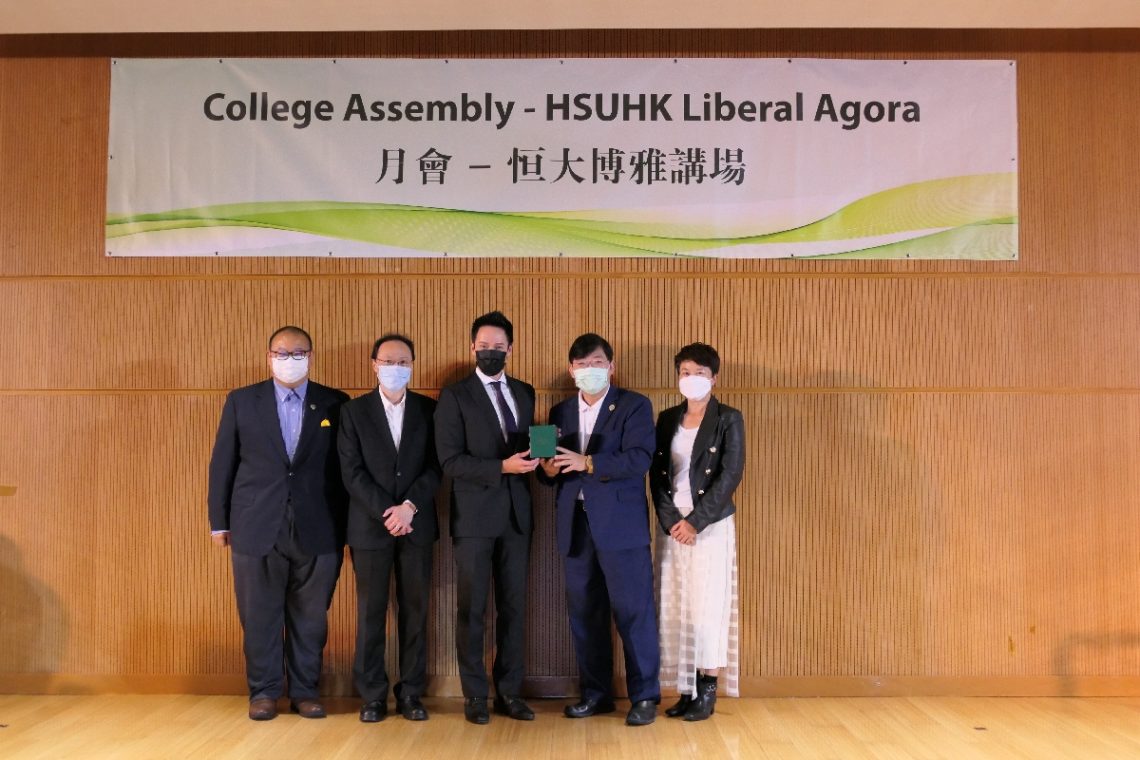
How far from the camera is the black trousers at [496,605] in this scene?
3.99 meters

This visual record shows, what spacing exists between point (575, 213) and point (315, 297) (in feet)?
4.02

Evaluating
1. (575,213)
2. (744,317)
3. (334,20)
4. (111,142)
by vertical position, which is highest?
(334,20)

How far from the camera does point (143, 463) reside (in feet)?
14.8

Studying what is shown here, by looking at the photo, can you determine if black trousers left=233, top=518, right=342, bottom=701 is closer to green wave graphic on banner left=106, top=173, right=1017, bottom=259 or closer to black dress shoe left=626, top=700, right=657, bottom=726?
black dress shoe left=626, top=700, right=657, bottom=726

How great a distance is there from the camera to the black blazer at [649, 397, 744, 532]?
12.9 ft

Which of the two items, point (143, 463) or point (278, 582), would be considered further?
point (143, 463)

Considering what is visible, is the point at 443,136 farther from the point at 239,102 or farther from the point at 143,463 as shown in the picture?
the point at 143,463

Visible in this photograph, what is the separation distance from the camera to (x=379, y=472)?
13.2 feet

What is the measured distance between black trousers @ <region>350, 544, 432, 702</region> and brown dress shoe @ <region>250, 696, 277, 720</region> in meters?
0.35

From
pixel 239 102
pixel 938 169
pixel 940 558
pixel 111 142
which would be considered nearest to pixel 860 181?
pixel 938 169

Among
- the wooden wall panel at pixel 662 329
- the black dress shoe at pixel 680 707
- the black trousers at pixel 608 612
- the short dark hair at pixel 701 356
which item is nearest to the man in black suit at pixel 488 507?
the black trousers at pixel 608 612

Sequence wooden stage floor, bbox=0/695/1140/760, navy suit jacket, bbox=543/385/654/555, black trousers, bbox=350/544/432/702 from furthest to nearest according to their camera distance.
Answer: black trousers, bbox=350/544/432/702 < navy suit jacket, bbox=543/385/654/555 < wooden stage floor, bbox=0/695/1140/760

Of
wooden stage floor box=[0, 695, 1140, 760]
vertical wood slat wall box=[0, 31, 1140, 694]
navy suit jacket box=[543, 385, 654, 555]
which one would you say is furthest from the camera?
vertical wood slat wall box=[0, 31, 1140, 694]

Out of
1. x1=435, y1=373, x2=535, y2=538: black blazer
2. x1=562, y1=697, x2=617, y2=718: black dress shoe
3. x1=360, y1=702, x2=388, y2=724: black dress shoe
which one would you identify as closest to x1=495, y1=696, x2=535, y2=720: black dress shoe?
x1=562, y1=697, x2=617, y2=718: black dress shoe
